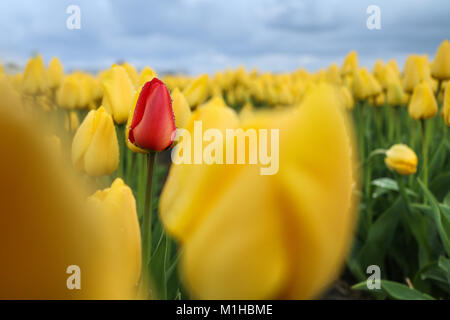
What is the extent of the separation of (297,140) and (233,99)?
3.73 meters

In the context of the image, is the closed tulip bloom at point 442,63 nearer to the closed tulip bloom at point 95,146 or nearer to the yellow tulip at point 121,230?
the closed tulip bloom at point 95,146

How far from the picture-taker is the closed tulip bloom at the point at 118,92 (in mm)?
560

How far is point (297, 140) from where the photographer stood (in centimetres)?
14

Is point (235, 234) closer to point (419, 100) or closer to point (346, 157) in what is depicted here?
point (346, 157)

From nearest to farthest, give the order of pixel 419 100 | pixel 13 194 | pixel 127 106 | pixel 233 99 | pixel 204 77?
pixel 13 194, pixel 127 106, pixel 204 77, pixel 419 100, pixel 233 99

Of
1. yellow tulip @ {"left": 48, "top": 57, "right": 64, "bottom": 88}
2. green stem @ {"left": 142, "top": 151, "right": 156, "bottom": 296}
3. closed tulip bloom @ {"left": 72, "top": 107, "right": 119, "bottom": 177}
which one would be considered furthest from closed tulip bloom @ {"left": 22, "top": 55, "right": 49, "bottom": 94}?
green stem @ {"left": 142, "top": 151, "right": 156, "bottom": 296}

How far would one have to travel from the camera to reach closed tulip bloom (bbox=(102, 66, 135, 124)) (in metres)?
0.56

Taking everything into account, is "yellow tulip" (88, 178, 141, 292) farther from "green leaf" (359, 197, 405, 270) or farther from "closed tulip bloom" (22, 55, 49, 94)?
"green leaf" (359, 197, 405, 270)

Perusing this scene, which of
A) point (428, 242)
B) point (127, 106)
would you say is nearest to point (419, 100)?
point (428, 242)

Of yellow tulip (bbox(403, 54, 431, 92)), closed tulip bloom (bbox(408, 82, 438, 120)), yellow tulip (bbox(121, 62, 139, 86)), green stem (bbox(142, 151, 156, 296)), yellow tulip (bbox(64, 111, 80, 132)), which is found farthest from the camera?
yellow tulip (bbox(403, 54, 431, 92))

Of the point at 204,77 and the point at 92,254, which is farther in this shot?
the point at 204,77

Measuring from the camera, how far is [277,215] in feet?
0.47

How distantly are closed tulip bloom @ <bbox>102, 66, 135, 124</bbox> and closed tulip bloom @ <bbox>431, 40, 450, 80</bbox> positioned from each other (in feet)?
3.68
